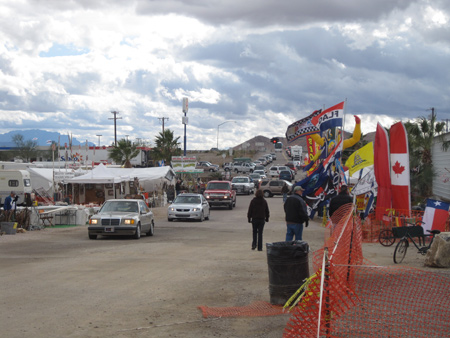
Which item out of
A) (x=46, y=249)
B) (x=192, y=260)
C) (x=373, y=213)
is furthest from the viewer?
(x=373, y=213)

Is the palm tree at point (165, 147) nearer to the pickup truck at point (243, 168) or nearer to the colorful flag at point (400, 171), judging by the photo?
the pickup truck at point (243, 168)

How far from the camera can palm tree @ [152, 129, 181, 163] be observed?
67.2 m

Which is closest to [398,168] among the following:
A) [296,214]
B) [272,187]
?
[296,214]

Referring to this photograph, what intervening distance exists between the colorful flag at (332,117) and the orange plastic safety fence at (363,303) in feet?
49.7

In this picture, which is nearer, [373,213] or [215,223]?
[373,213]

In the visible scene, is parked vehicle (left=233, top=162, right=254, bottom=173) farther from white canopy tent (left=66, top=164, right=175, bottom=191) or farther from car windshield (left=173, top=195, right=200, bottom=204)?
car windshield (left=173, top=195, right=200, bottom=204)

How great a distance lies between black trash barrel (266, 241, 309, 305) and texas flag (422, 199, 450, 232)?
9.20 m

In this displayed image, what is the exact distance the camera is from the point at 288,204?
43.5 ft

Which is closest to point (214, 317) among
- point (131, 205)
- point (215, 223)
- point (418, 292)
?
point (418, 292)

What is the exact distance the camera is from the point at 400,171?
67.2 ft

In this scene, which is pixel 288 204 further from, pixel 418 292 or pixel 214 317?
pixel 214 317

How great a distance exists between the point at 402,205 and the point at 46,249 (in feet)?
40.8

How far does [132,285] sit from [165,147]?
188 ft

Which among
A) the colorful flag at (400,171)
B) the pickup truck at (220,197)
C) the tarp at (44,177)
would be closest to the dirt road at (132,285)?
the colorful flag at (400,171)
